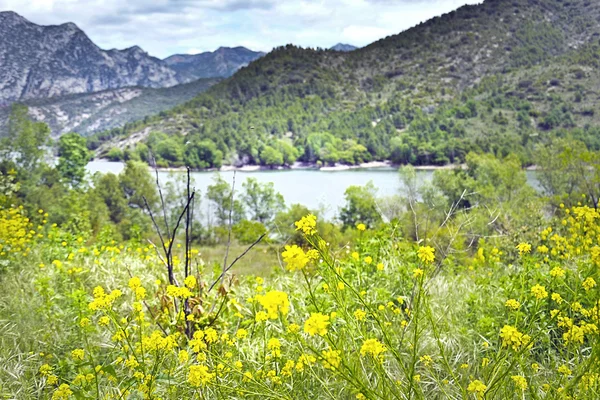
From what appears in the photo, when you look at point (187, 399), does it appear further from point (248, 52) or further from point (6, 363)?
point (248, 52)

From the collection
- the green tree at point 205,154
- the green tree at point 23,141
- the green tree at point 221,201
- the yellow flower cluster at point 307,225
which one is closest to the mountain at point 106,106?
the green tree at point 205,154

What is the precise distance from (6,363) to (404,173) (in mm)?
27735

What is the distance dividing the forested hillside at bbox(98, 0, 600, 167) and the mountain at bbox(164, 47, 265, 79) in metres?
55.4

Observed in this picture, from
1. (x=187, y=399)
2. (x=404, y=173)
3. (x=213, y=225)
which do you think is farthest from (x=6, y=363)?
(x=404, y=173)

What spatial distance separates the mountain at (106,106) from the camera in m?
34.5

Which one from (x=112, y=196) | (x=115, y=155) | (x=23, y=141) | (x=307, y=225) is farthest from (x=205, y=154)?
(x=307, y=225)

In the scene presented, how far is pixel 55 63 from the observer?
109 feet

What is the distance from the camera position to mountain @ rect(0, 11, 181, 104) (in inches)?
731

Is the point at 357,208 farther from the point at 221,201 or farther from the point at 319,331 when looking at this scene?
the point at 319,331

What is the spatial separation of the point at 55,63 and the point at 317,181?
20.9 meters

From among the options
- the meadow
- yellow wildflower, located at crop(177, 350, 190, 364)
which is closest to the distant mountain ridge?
the meadow

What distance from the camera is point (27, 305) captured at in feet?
9.52

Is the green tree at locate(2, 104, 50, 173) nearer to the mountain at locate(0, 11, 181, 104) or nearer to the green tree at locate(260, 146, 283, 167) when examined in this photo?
the mountain at locate(0, 11, 181, 104)

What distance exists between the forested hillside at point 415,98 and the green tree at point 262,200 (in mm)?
7411
